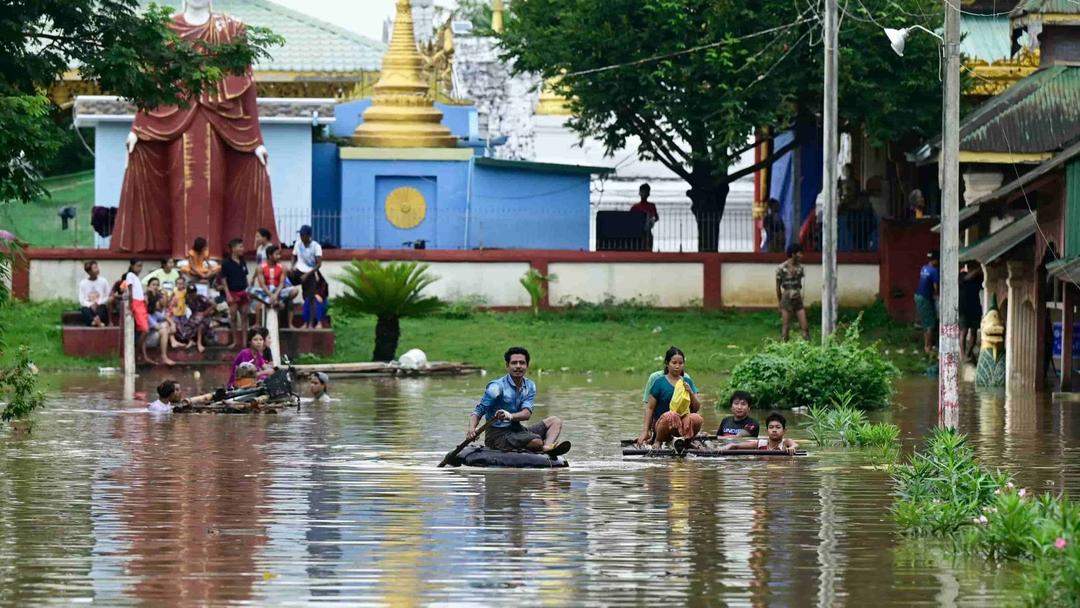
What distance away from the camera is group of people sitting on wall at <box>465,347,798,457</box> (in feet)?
67.7

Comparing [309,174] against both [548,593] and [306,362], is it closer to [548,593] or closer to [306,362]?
[306,362]

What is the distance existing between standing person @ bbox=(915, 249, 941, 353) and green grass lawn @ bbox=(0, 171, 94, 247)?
17.9 metres

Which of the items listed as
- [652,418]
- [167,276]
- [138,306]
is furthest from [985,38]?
[652,418]

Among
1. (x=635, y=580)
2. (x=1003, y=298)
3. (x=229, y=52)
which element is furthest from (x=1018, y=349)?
(x=635, y=580)

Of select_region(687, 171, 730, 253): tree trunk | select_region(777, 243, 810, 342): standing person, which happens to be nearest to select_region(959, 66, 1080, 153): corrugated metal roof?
select_region(777, 243, 810, 342): standing person

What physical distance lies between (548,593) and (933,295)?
2530 centimetres

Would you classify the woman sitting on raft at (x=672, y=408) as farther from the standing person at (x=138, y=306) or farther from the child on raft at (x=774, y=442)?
the standing person at (x=138, y=306)

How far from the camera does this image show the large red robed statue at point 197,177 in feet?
136

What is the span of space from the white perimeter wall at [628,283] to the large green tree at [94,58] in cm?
1970

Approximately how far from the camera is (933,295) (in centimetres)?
3753

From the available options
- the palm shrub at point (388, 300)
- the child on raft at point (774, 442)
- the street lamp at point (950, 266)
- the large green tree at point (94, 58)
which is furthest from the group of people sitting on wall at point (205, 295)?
the child on raft at point (774, 442)

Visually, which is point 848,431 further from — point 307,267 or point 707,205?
point 707,205

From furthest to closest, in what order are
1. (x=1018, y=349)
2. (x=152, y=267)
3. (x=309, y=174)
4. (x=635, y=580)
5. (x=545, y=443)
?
(x=309, y=174)
(x=152, y=267)
(x=1018, y=349)
(x=545, y=443)
(x=635, y=580)

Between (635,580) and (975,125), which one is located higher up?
(975,125)
